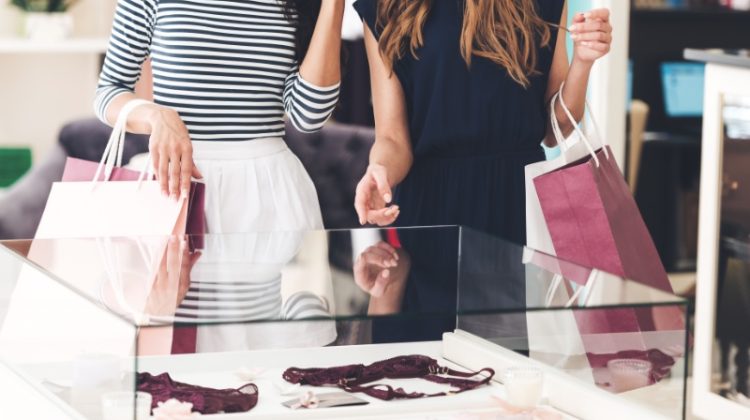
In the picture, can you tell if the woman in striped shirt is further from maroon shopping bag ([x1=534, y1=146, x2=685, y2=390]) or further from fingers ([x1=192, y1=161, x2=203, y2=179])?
maroon shopping bag ([x1=534, y1=146, x2=685, y2=390])

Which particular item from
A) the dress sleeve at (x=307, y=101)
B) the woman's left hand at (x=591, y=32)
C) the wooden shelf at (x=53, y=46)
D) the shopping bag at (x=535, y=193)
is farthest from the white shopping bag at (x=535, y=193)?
the wooden shelf at (x=53, y=46)

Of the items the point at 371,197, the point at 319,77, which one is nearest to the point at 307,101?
the point at 319,77

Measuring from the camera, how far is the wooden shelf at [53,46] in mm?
4285

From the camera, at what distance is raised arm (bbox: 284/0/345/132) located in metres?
1.95

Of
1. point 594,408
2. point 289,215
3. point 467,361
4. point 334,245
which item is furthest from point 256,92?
point 594,408

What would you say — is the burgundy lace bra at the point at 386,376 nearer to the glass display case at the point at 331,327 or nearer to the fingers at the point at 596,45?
the glass display case at the point at 331,327

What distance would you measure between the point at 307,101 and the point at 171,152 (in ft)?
0.94

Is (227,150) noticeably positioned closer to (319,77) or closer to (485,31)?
(319,77)

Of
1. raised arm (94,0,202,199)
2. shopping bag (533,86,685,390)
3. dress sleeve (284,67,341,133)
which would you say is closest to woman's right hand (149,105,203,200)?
raised arm (94,0,202,199)

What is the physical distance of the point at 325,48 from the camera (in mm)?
1957

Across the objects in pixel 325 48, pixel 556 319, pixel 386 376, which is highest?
pixel 325 48

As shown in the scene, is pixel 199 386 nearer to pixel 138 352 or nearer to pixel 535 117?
pixel 138 352

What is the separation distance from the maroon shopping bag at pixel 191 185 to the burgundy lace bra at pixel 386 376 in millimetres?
401

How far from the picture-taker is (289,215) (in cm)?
204
